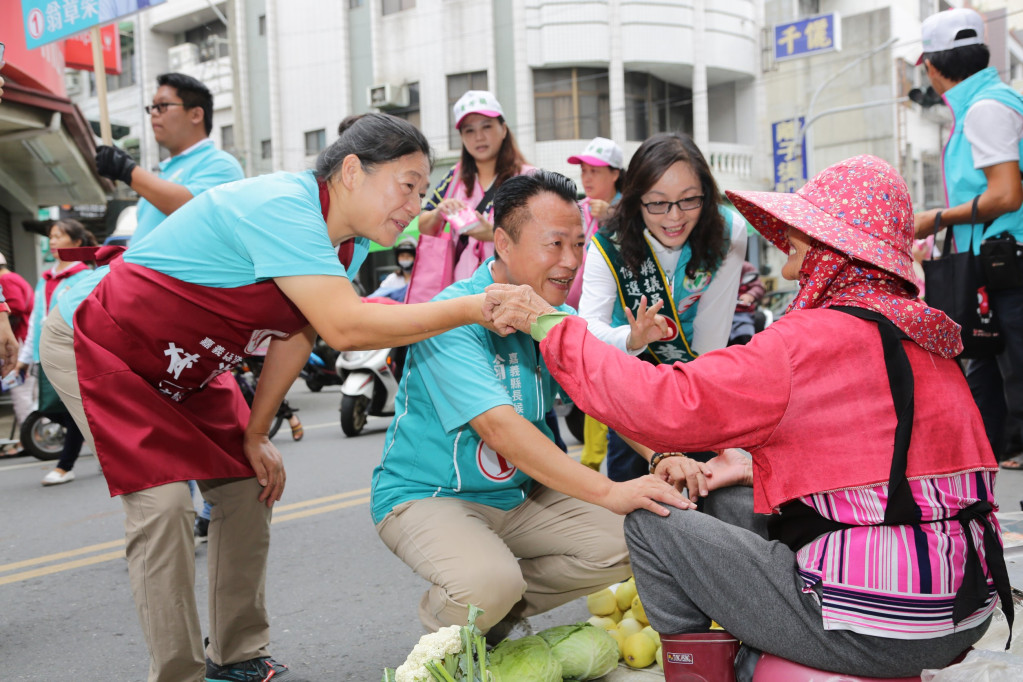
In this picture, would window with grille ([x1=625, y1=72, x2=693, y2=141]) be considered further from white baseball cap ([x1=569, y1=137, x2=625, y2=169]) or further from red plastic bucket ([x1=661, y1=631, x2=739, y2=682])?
red plastic bucket ([x1=661, y1=631, x2=739, y2=682])

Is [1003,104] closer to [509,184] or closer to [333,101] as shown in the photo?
[509,184]

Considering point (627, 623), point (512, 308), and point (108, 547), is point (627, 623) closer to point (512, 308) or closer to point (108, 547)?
point (512, 308)

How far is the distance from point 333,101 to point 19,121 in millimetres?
13524

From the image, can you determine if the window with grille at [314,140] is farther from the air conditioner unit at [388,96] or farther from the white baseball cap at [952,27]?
the white baseball cap at [952,27]

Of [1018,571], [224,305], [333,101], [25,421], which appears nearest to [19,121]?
[25,421]

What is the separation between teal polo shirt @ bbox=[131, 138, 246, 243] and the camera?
3641mm

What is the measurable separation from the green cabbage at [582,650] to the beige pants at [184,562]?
37.3 inches

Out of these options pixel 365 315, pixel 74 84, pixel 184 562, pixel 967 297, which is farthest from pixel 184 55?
pixel 365 315

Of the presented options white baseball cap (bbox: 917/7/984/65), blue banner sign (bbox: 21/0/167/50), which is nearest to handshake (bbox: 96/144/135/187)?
blue banner sign (bbox: 21/0/167/50)

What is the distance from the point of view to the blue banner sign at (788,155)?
20.8m

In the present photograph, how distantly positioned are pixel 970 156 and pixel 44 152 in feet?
36.0

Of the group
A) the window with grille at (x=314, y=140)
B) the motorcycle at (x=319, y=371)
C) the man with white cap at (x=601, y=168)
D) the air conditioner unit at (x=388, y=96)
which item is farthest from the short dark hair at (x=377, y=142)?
the window with grille at (x=314, y=140)

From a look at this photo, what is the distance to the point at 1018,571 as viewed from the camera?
265 cm

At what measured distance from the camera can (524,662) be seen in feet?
7.70
